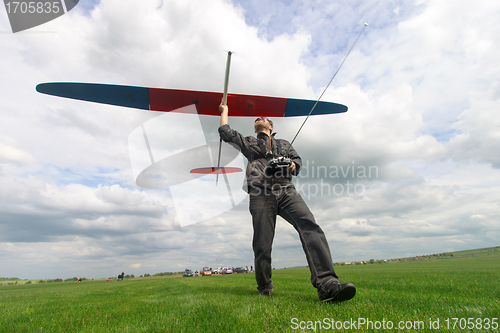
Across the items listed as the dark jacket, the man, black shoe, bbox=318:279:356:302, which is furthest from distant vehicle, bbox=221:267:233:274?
black shoe, bbox=318:279:356:302

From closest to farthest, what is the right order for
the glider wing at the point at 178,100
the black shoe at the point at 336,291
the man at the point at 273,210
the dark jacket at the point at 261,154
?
the black shoe at the point at 336,291, the man at the point at 273,210, the dark jacket at the point at 261,154, the glider wing at the point at 178,100

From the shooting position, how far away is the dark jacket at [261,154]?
3.74 m

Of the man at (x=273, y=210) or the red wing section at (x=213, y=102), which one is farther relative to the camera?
the red wing section at (x=213, y=102)

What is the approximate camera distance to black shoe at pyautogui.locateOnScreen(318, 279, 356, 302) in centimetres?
266

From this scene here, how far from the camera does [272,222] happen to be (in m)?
3.66

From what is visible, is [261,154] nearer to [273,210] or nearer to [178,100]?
[273,210]

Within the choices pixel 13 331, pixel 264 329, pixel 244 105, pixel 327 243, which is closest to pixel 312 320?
pixel 264 329

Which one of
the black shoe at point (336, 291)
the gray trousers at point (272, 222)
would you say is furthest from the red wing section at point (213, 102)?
the black shoe at point (336, 291)

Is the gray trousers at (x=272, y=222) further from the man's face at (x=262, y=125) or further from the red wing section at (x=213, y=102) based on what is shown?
the red wing section at (x=213, y=102)

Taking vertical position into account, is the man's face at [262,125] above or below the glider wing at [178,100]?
below

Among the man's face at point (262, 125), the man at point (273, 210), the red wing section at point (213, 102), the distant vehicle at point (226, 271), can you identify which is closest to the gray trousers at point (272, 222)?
the man at point (273, 210)

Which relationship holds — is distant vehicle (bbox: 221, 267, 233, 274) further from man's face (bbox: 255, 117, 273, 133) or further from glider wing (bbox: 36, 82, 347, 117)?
man's face (bbox: 255, 117, 273, 133)

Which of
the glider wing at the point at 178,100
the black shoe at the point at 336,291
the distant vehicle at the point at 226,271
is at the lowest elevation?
the distant vehicle at the point at 226,271

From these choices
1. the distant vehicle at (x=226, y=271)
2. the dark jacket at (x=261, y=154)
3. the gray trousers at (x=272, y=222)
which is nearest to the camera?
the gray trousers at (x=272, y=222)
